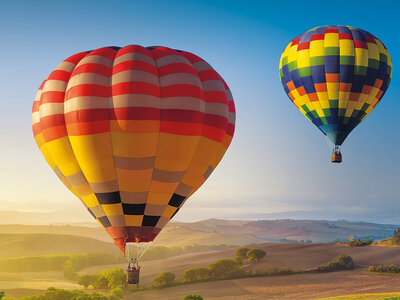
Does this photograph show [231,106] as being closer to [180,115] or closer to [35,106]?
[180,115]

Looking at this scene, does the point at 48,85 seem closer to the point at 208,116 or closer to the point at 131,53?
the point at 131,53

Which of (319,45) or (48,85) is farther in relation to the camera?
(319,45)

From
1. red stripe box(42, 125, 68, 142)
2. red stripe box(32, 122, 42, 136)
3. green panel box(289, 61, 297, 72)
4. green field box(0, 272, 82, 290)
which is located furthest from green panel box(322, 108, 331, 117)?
green field box(0, 272, 82, 290)

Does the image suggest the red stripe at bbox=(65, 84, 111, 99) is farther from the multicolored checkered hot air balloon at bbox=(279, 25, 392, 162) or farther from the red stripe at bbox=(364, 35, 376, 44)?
the red stripe at bbox=(364, 35, 376, 44)

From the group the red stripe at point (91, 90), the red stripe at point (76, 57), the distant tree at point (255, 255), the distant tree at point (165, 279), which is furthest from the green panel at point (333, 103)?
the distant tree at point (255, 255)

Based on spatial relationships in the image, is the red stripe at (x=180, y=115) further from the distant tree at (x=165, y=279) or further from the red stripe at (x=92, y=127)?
the distant tree at (x=165, y=279)

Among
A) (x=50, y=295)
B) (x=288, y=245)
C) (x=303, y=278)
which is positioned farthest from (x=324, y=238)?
(x=50, y=295)

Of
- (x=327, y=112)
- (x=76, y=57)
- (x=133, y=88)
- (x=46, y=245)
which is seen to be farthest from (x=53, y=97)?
(x=46, y=245)
